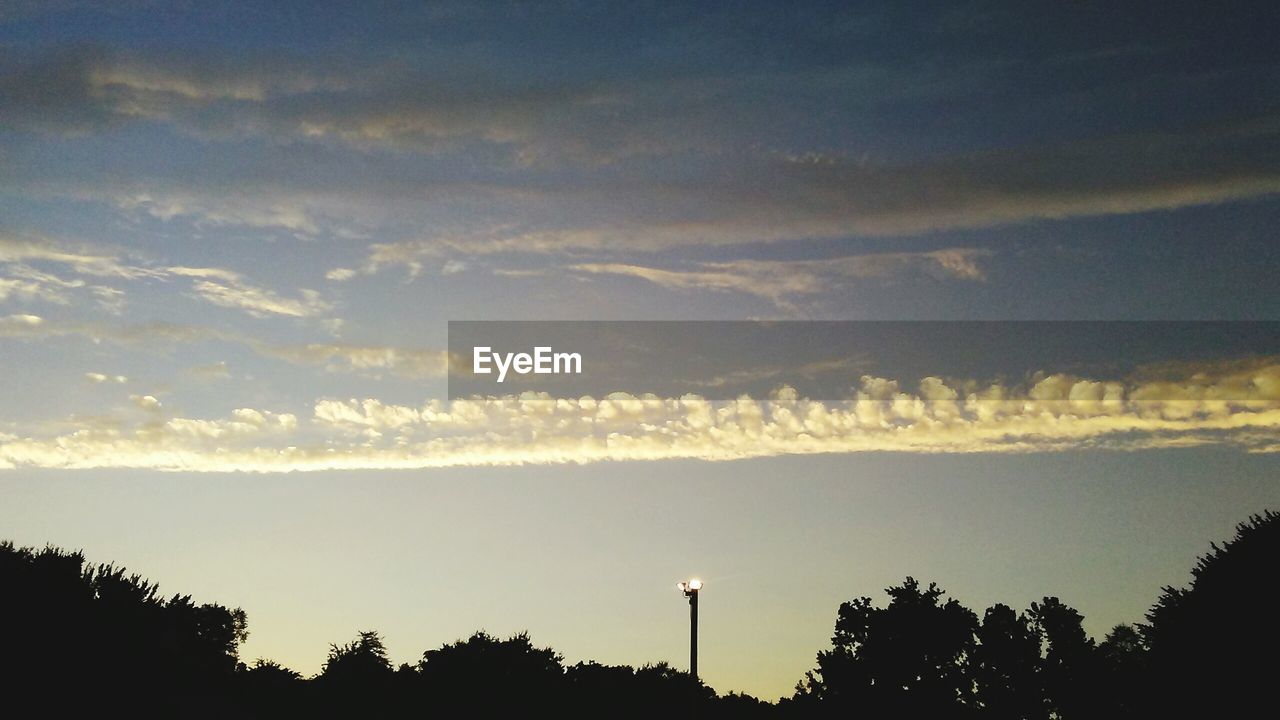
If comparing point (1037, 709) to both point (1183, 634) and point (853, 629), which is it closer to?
point (853, 629)

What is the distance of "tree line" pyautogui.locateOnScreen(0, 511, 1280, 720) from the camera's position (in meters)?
48.7

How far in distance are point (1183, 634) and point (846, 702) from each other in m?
45.2

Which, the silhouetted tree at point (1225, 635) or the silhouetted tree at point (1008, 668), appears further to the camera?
the silhouetted tree at point (1008, 668)

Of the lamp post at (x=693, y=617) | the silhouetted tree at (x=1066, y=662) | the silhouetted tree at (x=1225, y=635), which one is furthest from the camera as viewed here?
the silhouetted tree at (x=1066, y=662)

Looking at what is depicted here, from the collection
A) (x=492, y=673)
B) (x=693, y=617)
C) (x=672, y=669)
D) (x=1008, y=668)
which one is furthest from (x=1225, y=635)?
(x=672, y=669)

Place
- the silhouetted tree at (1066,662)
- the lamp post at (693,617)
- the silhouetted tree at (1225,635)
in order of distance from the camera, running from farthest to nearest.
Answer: the silhouetted tree at (1066,662) → the silhouetted tree at (1225,635) → the lamp post at (693,617)

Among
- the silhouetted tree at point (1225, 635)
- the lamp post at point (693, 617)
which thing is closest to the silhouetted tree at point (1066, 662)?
the silhouetted tree at point (1225, 635)

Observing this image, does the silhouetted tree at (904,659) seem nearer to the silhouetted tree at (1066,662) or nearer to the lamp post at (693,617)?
the silhouetted tree at (1066,662)

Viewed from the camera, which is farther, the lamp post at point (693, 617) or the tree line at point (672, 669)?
the tree line at point (672, 669)

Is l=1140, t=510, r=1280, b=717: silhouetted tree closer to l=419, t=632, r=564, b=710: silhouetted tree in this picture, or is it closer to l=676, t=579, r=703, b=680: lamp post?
l=676, t=579, r=703, b=680: lamp post

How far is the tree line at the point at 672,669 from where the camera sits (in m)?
48.7

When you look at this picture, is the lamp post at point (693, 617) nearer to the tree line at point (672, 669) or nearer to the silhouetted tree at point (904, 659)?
the tree line at point (672, 669)

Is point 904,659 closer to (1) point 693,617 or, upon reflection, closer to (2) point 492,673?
(2) point 492,673

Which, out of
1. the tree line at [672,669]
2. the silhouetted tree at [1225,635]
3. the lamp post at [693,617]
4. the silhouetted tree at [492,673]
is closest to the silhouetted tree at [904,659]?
the tree line at [672,669]
